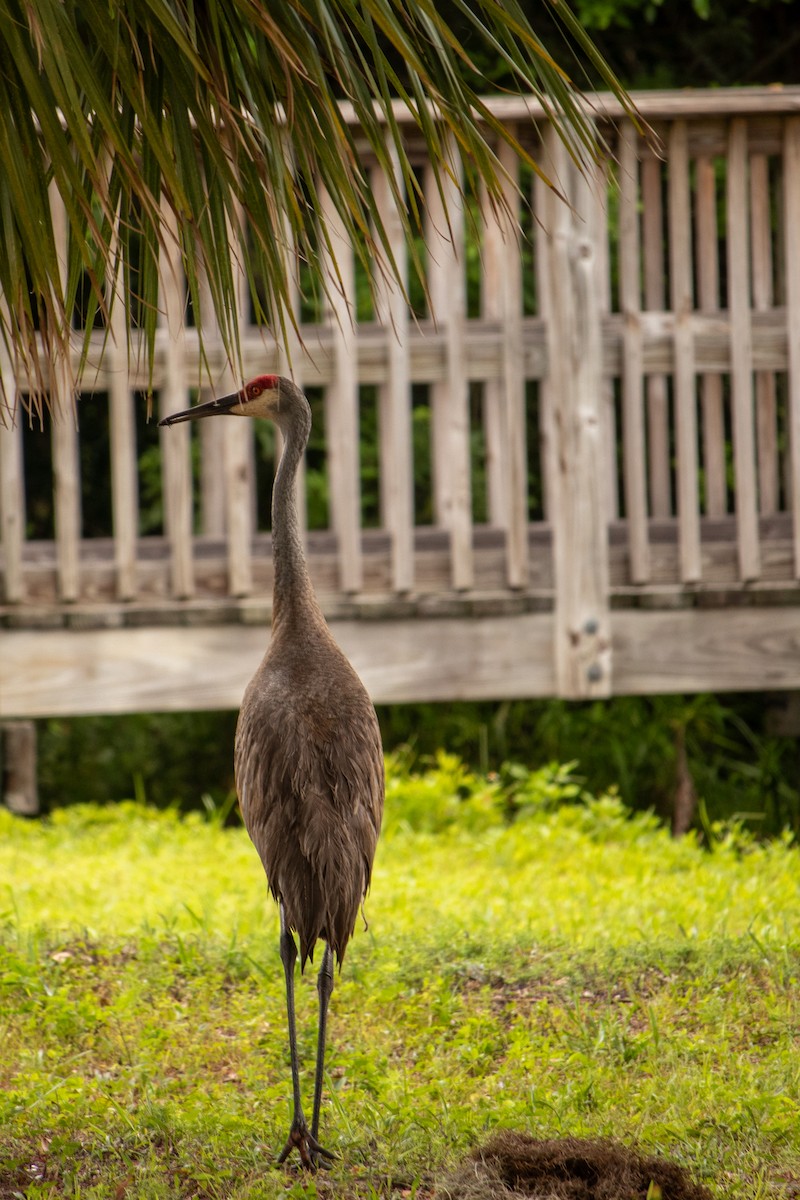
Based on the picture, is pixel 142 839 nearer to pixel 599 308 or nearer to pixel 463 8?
pixel 599 308

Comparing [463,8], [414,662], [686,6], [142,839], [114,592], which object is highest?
[686,6]

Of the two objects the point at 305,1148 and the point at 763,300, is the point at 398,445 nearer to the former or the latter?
the point at 763,300

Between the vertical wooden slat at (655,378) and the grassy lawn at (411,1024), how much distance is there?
213 cm

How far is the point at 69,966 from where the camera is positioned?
4.38 m

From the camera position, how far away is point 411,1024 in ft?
13.0

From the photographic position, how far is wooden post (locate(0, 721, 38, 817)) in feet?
23.5

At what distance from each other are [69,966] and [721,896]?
2.58 metres

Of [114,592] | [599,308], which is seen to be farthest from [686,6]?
[114,592]

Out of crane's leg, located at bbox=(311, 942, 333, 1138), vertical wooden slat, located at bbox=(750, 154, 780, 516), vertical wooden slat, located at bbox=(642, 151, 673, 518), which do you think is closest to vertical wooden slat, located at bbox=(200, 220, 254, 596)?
vertical wooden slat, located at bbox=(642, 151, 673, 518)

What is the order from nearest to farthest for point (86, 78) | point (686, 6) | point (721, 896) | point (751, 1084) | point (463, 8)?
point (86, 78), point (463, 8), point (751, 1084), point (721, 896), point (686, 6)

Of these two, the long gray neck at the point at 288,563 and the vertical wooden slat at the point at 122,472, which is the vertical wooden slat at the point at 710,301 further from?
the long gray neck at the point at 288,563

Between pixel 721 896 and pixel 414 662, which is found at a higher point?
pixel 414 662

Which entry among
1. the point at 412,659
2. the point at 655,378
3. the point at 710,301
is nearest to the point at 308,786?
the point at 412,659

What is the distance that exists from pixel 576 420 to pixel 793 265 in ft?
4.57
